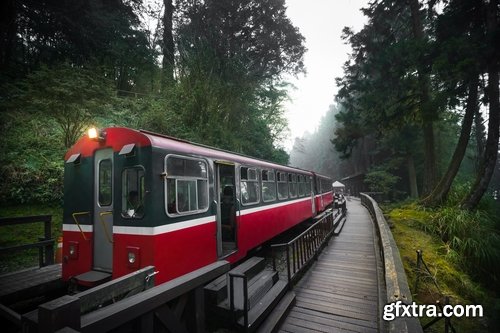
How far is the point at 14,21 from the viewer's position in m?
11.5

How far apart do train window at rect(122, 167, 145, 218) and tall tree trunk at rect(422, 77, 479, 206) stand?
44.0ft

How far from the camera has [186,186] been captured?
4.72 metres

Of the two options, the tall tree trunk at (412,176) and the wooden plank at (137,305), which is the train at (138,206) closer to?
the wooden plank at (137,305)

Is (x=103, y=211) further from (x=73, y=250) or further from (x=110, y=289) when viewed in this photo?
(x=110, y=289)

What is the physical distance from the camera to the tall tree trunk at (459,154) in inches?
446

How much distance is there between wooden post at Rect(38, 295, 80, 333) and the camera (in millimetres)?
1321

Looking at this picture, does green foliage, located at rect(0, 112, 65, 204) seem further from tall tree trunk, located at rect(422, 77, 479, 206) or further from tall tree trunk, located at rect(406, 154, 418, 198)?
tall tree trunk, located at rect(406, 154, 418, 198)

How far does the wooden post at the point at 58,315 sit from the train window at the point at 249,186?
5.24 meters

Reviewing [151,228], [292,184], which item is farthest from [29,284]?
[292,184]

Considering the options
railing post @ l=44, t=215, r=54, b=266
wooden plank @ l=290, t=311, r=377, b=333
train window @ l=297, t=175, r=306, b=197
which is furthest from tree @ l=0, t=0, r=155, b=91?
wooden plank @ l=290, t=311, r=377, b=333

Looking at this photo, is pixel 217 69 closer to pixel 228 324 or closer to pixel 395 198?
pixel 228 324

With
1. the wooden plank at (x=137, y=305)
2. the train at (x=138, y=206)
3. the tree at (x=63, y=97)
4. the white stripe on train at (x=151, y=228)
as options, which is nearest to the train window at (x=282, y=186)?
the train at (x=138, y=206)

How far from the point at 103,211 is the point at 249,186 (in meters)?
3.68

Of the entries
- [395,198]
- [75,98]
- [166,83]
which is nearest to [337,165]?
[395,198]
